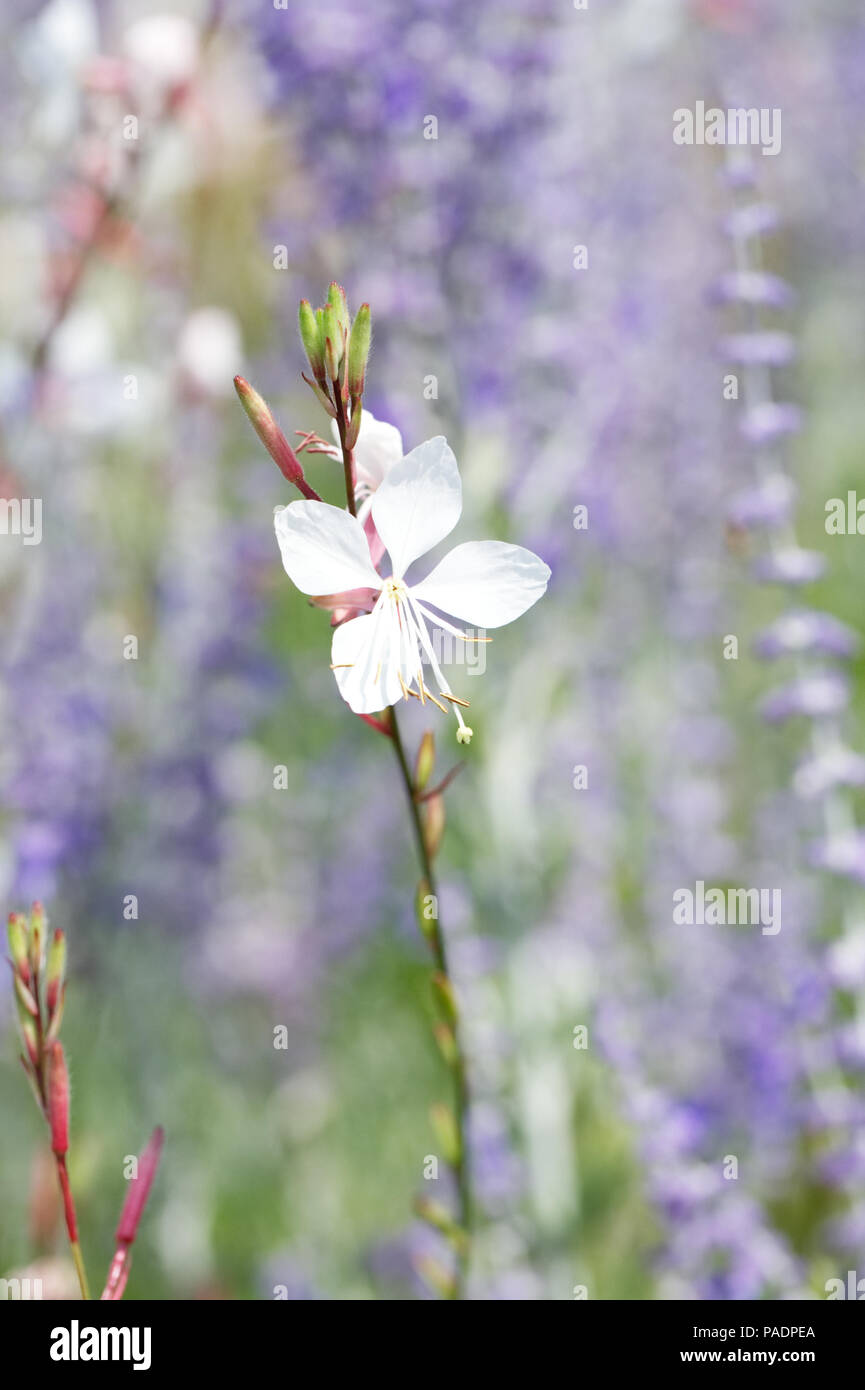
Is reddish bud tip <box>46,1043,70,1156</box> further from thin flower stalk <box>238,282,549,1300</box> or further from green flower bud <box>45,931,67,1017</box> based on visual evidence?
thin flower stalk <box>238,282,549,1300</box>

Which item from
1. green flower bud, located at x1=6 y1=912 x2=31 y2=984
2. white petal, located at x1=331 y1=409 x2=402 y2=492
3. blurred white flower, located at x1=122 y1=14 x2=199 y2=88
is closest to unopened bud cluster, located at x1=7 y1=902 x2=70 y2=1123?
green flower bud, located at x1=6 y1=912 x2=31 y2=984

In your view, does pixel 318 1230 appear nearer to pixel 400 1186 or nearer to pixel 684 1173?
pixel 400 1186

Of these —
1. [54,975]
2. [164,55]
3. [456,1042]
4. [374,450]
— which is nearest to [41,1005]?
[54,975]

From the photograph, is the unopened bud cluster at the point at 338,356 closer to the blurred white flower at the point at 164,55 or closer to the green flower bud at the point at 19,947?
the green flower bud at the point at 19,947

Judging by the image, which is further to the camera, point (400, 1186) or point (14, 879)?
point (400, 1186)

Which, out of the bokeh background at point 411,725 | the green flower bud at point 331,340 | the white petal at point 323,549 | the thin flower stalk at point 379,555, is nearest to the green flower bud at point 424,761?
→ the thin flower stalk at point 379,555

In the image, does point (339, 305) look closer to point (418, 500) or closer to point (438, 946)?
point (418, 500)
